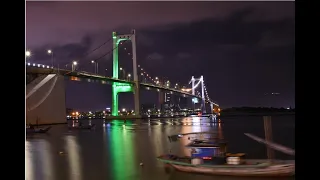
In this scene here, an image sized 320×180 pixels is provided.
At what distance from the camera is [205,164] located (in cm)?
395

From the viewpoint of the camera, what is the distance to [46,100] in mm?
15164

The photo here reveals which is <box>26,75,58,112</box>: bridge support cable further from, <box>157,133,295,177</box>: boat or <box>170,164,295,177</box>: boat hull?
<box>170,164,295,177</box>: boat hull

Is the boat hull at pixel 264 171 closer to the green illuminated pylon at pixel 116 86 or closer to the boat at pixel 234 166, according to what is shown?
the boat at pixel 234 166

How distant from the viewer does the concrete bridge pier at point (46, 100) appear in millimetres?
14578

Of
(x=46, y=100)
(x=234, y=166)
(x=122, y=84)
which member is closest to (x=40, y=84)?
(x=46, y=100)

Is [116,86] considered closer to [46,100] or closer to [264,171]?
[46,100]

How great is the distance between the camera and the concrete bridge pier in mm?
14578

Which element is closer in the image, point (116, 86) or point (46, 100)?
point (46, 100)

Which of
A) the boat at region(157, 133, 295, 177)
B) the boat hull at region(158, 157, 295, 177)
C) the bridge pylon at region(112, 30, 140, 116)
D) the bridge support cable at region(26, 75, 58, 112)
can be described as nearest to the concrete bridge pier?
the bridge support cable at region(26, 75, 58, 112)

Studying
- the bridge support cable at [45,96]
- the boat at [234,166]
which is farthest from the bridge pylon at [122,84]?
the boat at [234,166]
